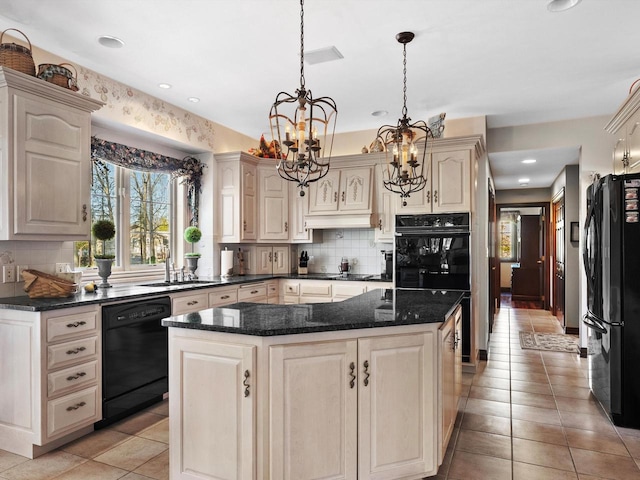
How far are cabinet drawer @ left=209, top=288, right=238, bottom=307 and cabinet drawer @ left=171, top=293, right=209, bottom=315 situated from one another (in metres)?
0.08

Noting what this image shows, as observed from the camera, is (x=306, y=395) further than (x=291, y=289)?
No

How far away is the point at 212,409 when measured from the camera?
2.01 m

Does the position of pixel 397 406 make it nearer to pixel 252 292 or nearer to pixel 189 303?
pixel 189 303

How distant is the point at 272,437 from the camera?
1.92 m

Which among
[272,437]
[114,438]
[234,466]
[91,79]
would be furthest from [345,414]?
[91,79]

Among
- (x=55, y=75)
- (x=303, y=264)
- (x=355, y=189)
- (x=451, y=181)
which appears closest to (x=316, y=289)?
(x=303, y=264)

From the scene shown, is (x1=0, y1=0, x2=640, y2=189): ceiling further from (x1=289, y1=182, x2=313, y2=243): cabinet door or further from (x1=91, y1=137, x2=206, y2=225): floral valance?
(x1=289, y1=182, x2=313, y2=243): cabinet door

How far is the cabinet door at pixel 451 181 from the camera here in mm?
4355

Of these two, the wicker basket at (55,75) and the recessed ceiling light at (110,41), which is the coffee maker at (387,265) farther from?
the wicker basket at (55,75)

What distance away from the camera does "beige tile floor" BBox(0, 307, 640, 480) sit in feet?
8.04

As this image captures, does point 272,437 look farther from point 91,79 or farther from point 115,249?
point 91,79

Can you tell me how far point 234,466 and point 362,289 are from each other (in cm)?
300

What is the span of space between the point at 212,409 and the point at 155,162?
318cm

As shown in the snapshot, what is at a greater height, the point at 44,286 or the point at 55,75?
the point at 55,75
